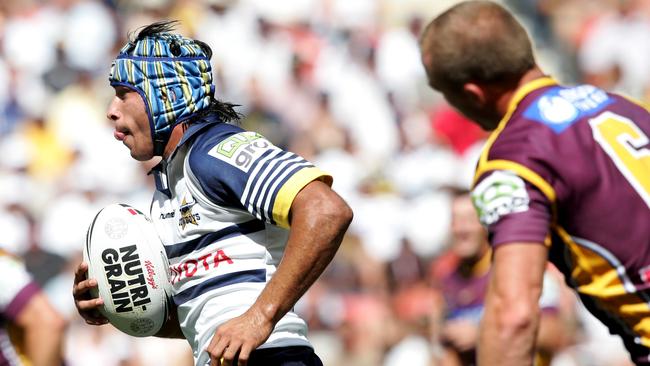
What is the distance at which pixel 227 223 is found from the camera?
3939 mm

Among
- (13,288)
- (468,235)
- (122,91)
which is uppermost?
(122,91)

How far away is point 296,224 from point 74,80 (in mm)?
8627

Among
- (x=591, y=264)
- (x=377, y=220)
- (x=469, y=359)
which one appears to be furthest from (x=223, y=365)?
(x=377, y=220)

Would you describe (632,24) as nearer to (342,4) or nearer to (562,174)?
(342,4)

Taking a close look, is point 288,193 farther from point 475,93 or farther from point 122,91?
point 122,91

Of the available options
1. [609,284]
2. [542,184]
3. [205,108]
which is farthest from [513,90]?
[205,108]

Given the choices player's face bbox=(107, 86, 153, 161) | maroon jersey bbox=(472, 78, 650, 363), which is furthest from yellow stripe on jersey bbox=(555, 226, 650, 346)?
player's face bbox=(107, 86, 153, 161)

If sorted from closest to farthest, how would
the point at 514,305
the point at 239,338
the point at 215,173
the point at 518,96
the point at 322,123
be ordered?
the point at 514,305 < the point at 518,96 < the point at 239,338 < the point at 215,173 < the point at 322,123

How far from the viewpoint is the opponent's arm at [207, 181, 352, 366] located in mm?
3643

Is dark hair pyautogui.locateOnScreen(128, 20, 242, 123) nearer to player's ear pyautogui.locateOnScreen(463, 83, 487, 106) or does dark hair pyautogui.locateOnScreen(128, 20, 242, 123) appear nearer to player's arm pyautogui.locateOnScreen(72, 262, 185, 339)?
player's arm pyautogui.locateOnScreen(72, 262, 185, 339)

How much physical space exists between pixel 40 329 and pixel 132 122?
1459 mm

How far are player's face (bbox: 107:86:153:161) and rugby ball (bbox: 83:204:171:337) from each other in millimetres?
267

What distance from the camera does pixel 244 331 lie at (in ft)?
11.9

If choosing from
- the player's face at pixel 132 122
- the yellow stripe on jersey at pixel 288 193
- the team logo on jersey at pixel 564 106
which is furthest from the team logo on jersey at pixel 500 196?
the player's face at pixel 132 122
